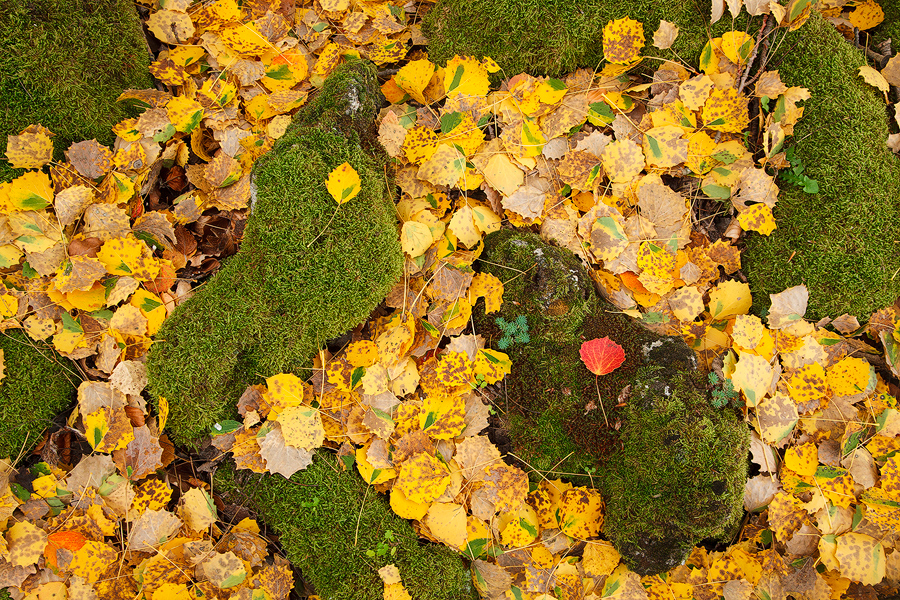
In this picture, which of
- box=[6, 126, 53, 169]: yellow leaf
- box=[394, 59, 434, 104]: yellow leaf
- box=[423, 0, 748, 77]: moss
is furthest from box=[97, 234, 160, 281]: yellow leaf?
box=[423, 0, 748, 77]: moss

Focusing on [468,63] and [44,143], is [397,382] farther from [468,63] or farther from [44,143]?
[44,143]

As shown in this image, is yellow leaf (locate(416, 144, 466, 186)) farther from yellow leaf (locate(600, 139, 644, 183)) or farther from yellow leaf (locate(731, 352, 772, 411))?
yellow leaf (locate(731, 352, 772, 411))

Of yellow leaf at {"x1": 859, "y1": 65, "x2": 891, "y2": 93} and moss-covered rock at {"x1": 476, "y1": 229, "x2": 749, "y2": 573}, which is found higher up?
yellow leaf at {"x1": 859, "y1": 65, "x2": 891, "y2": 93}

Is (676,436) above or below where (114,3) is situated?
below

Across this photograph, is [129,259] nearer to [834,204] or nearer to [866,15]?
[834,204]

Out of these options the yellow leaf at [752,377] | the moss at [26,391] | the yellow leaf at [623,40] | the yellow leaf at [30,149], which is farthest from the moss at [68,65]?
the yellow leaf at [752,377]

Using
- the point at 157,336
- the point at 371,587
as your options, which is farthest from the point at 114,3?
the point at 371,587

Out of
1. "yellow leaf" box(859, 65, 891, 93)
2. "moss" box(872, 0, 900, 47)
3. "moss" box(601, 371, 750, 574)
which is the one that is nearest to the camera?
"moss" box(601, 371, 750, 574)
